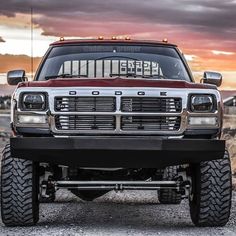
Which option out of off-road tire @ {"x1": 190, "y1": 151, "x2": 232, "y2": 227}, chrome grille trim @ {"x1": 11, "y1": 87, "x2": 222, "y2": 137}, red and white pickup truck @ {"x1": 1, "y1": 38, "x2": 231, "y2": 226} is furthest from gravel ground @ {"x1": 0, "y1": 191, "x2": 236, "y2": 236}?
chrome grille trim @ {"x1": 11, "y1": 87, "x2": 222, "y2": 137}

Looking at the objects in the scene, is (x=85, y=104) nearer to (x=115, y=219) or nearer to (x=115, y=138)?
(x=115, y=138)

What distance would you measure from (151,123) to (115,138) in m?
0.42

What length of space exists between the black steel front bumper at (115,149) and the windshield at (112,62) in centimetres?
153

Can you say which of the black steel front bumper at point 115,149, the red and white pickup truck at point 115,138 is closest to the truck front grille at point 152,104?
the red and white pickup truck at point 115,138

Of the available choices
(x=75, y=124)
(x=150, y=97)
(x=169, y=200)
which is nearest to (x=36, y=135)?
(x=75, y=124)

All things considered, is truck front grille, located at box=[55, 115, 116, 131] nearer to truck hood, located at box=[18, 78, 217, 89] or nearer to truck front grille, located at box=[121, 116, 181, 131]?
truck front grille, located at box=[121, 116, 181, 131]

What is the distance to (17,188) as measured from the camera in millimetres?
9102

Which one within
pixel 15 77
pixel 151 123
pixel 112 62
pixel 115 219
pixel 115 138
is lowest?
pixel 115 219

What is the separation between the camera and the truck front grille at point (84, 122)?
8711 mm

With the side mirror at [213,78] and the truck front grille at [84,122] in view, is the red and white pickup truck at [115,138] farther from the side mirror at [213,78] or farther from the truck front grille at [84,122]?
the side mirror at [213,78]

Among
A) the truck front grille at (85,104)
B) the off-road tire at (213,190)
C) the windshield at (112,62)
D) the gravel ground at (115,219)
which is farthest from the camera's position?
the windshield at (112,62)

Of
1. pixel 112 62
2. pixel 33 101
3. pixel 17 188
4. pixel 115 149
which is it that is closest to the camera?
pixel 115 149

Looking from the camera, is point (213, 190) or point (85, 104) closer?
point (85, 104)

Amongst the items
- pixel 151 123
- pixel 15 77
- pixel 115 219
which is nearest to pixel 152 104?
pixel 151 123
